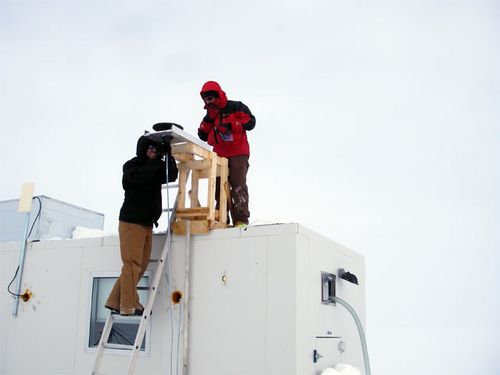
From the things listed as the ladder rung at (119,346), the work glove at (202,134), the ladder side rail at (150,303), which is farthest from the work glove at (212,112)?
the ladder rung at (119,346)

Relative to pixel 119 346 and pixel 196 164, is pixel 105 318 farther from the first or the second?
pixel 196 164

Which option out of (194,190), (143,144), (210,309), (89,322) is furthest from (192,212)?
(89,322)

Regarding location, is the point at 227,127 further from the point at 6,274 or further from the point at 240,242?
the point at 6,274

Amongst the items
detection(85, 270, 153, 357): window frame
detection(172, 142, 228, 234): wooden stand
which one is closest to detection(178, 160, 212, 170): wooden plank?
detection(172, 142, 228, 234): wooden stand

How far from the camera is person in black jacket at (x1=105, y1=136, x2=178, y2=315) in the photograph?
5.98m

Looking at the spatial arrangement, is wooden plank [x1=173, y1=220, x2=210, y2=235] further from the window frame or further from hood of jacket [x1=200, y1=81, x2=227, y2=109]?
hood of jacket [x1=200, y1=81, x2=227, y2=109]

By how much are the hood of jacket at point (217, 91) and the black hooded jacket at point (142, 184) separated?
1369 millimetres

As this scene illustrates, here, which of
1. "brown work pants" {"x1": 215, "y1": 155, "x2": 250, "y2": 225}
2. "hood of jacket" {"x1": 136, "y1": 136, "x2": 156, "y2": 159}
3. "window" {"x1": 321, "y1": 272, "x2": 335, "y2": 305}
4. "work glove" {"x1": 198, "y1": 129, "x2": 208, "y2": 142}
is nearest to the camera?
"hood of jacket" {"x1": 136, "y1": 136, "x2": 156, "y2": 159}

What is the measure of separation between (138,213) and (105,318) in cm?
178

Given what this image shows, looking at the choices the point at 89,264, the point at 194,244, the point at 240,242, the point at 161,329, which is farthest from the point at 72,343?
the point at 240,242

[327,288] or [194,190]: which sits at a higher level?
[194,190]

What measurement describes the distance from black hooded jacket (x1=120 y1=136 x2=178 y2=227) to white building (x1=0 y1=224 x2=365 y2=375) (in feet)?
2.11

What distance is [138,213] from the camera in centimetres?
612

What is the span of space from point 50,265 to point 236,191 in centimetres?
292
